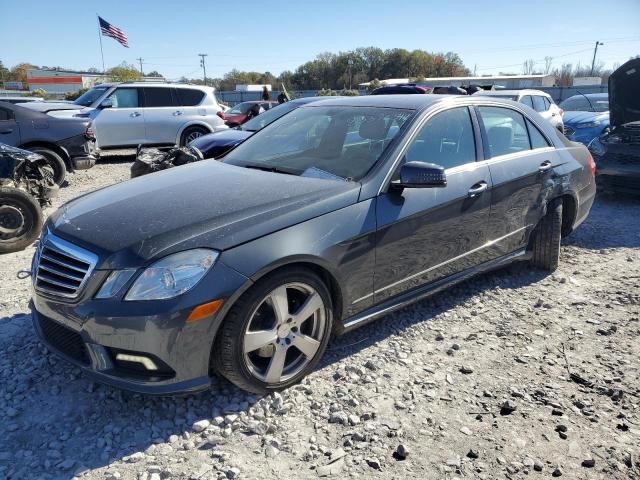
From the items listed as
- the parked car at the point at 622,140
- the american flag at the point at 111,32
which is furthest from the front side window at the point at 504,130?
the american flag at the point at 111,32

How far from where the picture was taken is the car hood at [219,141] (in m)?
7.93

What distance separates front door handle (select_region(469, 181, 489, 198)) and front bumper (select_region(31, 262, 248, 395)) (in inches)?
76.9

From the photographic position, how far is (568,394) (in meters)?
2.90

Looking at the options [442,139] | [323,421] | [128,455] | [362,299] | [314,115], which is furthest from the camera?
[314,115]

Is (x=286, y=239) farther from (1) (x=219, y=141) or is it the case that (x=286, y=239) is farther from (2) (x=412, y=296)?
(1) (x=219, y=141)

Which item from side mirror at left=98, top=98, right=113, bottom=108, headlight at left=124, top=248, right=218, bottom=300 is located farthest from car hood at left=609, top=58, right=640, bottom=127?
side mirror at left=98, top=98, right=113, bottom=108

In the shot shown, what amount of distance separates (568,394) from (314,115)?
2671 millimetres

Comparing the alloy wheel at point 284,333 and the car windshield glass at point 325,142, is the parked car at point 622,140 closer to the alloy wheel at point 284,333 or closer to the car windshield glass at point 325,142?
the car windshield glass at point 325,142

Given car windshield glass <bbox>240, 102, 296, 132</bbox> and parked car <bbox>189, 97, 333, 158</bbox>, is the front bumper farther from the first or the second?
car windshield glass <bbox>240, 102, 296, 132</bbox>

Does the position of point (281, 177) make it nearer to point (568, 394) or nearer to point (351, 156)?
point (351, 156)

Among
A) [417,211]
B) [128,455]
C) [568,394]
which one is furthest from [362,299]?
[128,455]

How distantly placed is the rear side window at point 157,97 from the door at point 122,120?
0.52ft

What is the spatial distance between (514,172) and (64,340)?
3413 millimetres

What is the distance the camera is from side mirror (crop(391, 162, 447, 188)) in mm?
3039
